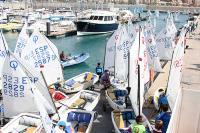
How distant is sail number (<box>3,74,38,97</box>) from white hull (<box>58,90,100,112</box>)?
2381mm

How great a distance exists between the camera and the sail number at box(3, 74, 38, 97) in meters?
14.5

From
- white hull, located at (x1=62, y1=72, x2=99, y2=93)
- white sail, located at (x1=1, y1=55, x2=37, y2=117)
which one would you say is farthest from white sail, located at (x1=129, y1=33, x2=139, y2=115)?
white hull, located at (x1=62, y1=72, x2=99, y2=93)

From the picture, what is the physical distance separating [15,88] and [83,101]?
15.3 feet

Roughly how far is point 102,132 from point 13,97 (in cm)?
393

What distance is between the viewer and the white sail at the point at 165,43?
96.1 ft

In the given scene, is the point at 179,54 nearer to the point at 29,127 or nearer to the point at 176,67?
the point at 176,67

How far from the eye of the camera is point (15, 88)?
14656 mm

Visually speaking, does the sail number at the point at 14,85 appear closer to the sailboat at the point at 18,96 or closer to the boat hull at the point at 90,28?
the sailboat at the point at 18,96

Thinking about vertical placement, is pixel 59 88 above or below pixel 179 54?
below

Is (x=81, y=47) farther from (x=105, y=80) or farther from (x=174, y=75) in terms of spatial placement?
(x=174, y=75)

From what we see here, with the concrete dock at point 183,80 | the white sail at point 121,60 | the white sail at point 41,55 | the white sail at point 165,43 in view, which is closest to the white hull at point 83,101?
the concrete dock at point 183,80

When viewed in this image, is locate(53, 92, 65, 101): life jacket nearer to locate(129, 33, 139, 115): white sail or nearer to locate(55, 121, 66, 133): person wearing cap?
locate(129, 33, 139, 115): white sail

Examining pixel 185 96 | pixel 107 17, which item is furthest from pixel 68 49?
pixel 185 96

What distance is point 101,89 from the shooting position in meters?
21.6
